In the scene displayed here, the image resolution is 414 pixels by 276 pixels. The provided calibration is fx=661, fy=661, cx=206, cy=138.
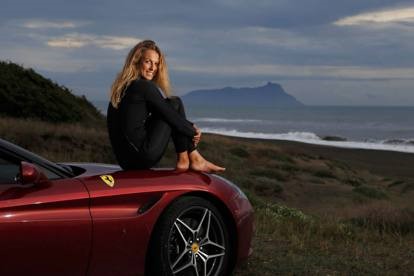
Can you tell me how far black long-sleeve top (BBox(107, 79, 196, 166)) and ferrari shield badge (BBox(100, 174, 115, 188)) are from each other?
640 millimetres

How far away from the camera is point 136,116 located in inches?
200

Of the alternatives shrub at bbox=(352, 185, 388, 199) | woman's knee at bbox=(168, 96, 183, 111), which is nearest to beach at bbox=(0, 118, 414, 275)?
shrub at bbox=(352, 185, 388, 199)

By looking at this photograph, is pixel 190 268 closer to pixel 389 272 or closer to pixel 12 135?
pixel 389 272

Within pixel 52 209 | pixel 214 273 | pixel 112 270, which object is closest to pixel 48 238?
pixel 52 209

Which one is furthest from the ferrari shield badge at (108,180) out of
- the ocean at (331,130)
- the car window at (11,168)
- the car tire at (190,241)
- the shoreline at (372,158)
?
the ocean at (331,130)

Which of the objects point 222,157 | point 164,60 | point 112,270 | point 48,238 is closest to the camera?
point 48,238

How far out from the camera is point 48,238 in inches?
153

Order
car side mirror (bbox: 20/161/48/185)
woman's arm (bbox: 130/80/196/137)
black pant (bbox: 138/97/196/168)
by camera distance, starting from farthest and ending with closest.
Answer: woman's arm (bbox: 130/80/196/137) < black pant (bbox: 138/97/196/168) < car side mirror (bbox: 20/161/48/185)

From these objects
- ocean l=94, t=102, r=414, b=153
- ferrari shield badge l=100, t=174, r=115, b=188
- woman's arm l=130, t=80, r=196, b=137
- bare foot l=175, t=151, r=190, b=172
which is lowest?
ocean l=94, t=102, r=414, b=153

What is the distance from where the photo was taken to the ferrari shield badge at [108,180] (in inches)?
168

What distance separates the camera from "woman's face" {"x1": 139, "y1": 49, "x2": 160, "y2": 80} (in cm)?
547

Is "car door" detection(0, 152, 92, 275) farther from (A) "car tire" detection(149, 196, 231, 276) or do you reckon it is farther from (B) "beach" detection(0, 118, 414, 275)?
(B) "beach" detection(0, 118, 414, 275)

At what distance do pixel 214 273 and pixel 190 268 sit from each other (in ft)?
0.77

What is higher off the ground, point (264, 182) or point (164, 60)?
point (164, 60)
